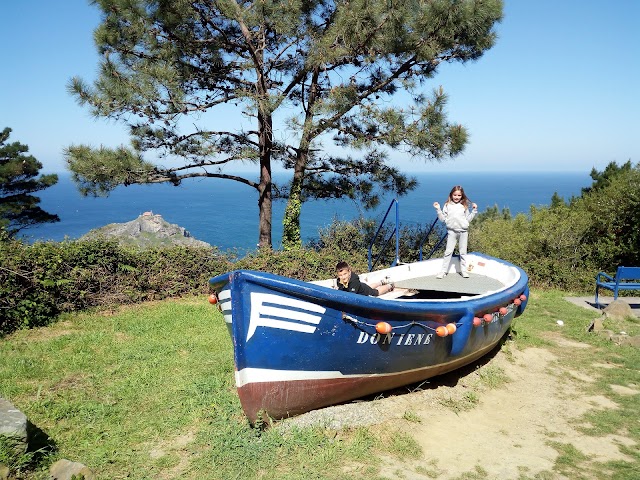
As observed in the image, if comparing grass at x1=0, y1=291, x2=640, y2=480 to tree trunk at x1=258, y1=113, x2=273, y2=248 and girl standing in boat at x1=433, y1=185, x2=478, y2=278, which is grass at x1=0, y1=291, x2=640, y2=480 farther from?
tree trunk at x1=258, y1=113, x2=273, y2=248

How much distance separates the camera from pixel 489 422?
5.04 metres

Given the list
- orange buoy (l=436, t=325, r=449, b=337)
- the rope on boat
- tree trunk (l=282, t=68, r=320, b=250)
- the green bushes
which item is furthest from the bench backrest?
the green bushes

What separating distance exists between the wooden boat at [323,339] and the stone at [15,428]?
1.65m

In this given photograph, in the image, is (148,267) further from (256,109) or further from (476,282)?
(476,282)

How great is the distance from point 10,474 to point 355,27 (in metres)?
9.38

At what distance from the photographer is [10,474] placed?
3.56 m

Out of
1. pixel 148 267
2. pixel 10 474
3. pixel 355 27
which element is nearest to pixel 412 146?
pixel 355 27

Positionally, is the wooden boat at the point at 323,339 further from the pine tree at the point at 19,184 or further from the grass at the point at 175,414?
the pine tree at the point at 19,184

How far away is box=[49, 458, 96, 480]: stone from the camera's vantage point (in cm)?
364

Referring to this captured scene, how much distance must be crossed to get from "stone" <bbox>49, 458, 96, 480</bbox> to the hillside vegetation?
4792mm

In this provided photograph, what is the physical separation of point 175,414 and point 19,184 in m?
24.6

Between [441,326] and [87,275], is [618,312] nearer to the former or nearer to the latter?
[441,326]

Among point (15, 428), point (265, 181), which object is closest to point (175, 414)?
point (15, 428)

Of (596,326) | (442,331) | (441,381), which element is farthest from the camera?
(596,326)
